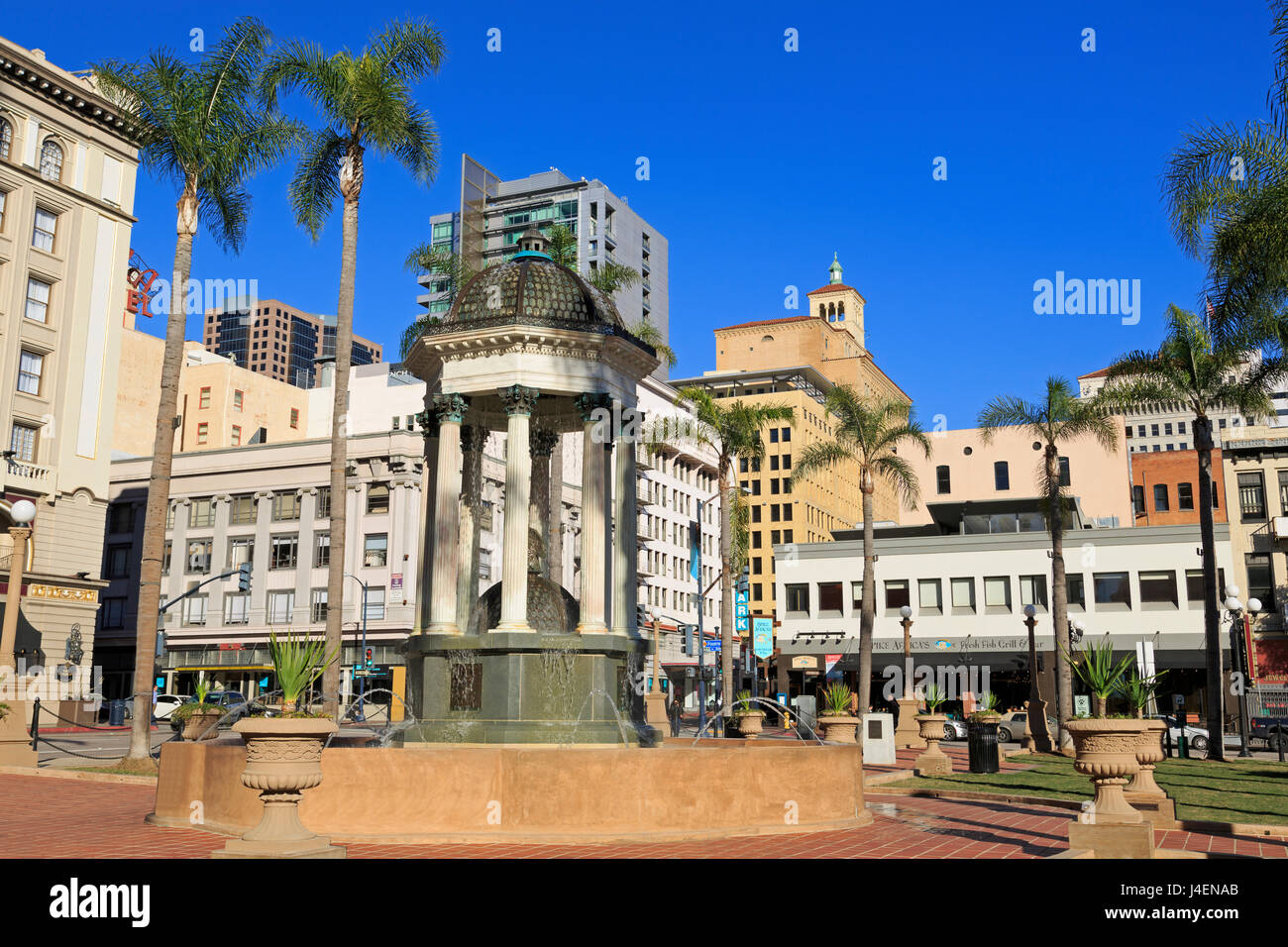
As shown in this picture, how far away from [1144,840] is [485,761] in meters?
7.32

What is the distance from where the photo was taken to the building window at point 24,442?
48781mm

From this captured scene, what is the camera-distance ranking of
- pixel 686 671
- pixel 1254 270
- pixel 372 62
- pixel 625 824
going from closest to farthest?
pixel 625 824, pixel 1254 270, pixel 372 62, pixel 686 671

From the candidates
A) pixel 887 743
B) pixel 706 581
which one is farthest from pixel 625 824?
pixel 706 581

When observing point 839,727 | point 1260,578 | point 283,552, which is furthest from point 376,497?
point 1260,578

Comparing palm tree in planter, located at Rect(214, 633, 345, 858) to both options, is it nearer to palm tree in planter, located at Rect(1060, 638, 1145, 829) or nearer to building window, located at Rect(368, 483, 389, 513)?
palm tree in planter, located at Rect(1060, 638, 1145, 829)

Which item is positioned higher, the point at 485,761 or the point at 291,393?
the point at 291,393

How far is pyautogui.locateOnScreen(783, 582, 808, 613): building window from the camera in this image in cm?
6738

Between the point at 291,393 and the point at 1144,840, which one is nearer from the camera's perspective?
the point at 1144,840

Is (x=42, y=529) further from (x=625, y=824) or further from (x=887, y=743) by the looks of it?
(x=625, y=824)

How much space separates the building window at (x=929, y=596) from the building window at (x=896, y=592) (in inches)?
32.6

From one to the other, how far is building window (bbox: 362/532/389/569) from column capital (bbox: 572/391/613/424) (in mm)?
52495

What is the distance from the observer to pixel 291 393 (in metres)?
94.9

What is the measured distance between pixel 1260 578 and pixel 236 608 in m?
60.6
